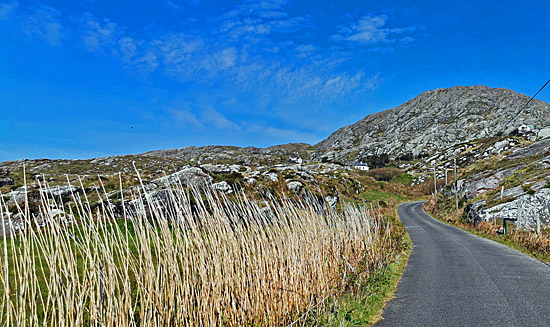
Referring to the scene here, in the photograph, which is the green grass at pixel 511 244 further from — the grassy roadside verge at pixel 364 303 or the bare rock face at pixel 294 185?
the bare rock face at pixel 294 185

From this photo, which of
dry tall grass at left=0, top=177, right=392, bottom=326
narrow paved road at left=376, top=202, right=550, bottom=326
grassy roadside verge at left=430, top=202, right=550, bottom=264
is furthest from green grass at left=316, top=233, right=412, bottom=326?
grassy roadside verge at left=430, top=202, right=550, bottom=264

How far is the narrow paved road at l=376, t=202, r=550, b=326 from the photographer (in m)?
7.00

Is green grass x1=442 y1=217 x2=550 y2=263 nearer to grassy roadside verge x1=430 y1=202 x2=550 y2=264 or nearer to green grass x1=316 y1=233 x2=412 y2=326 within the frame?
grassy roadside verge x1=430 y1=202 x2=550 y2=264

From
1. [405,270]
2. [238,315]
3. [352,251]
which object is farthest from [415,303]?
[238,315]

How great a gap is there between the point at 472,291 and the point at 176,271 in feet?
26.9

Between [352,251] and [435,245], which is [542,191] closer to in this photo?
[435,245]

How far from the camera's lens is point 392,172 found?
9081 centimetres

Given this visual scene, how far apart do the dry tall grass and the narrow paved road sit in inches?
72.2

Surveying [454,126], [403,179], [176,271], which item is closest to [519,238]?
[176,271]

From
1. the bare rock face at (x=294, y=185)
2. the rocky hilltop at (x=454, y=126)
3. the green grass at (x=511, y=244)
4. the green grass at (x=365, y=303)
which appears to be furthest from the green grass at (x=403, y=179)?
the green grass at (x=365, y=303)

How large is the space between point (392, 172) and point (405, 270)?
83.4 meters

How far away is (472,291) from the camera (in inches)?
352

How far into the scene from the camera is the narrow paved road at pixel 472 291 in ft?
23.0

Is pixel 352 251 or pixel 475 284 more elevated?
pixel 352 251
